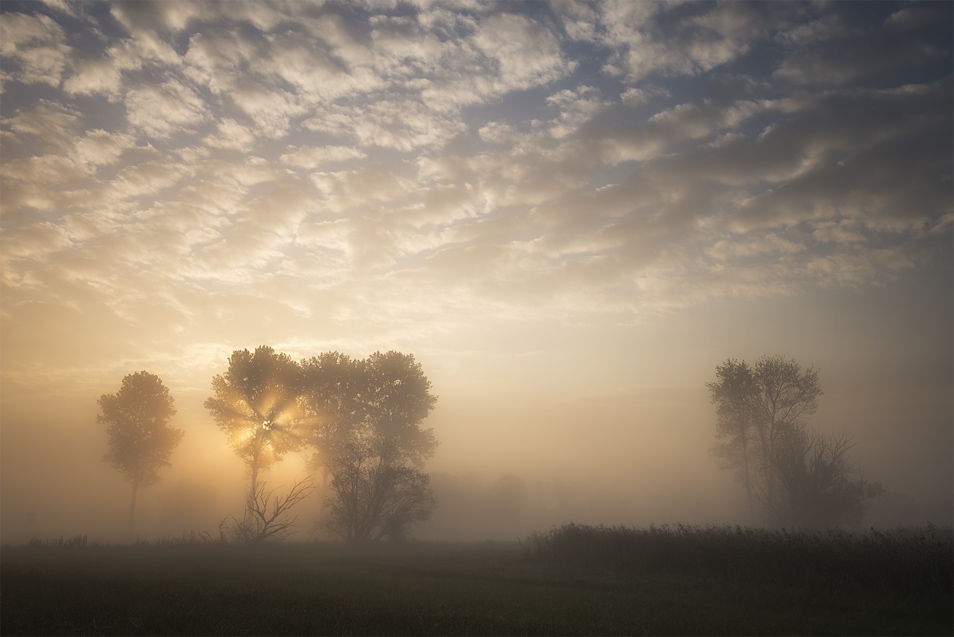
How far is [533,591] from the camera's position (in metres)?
13.5

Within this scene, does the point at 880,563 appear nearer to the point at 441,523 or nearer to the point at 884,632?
the point at 884,632

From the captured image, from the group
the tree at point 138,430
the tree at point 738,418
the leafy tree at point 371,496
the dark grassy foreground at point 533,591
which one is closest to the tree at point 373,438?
the leafy tree at point 371,496

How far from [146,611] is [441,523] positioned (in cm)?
5173

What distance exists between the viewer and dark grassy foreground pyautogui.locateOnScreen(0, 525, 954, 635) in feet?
28.5

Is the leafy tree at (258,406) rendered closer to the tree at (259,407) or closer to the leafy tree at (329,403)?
the tree at (259,407)

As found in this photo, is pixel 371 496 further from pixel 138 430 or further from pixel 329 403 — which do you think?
pixel 138 430

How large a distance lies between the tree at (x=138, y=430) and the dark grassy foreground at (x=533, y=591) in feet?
60.8

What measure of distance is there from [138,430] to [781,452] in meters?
52.7

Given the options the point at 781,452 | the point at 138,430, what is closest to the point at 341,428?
the point at 138,430

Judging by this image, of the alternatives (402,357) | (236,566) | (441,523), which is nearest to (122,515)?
(441,523)

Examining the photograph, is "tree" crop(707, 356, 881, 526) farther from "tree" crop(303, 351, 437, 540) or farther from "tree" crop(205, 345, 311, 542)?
"tree" crop(205, 345, 311, 542)

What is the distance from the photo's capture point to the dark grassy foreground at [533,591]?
28.5 feet

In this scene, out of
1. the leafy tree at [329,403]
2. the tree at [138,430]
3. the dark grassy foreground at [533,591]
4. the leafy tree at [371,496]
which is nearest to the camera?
the dark grassy foreground at [533,591]

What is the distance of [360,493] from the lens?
3062 centimetres
